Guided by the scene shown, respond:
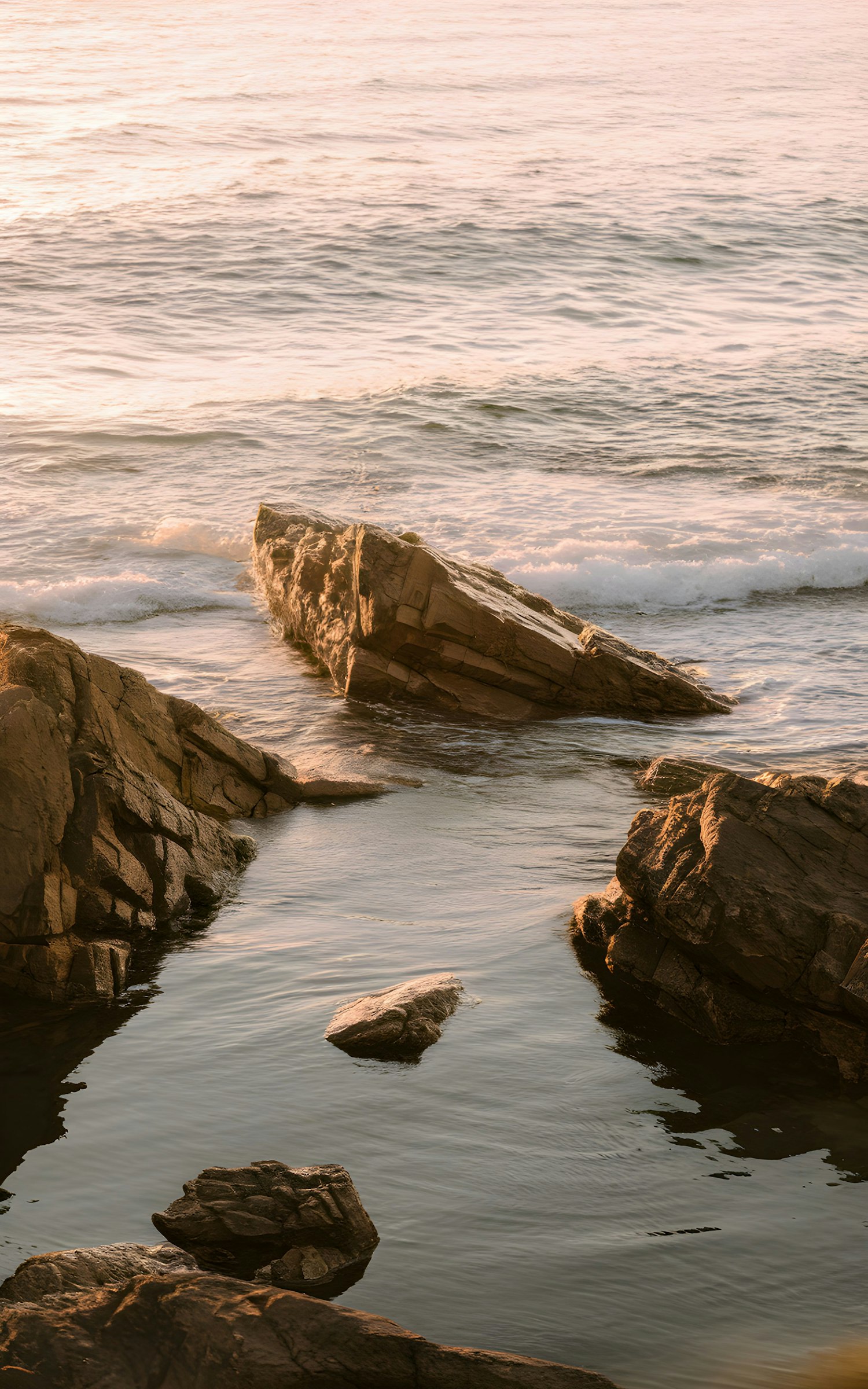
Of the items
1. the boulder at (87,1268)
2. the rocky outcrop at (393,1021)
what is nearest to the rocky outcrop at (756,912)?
the rocky outcrop at (393,1021)

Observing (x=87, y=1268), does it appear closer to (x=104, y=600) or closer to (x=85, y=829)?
(x=85, y=829)

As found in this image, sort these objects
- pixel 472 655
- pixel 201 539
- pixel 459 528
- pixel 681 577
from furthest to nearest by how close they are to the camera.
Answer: pixel 459 528
pixel 201 539
pixel 681 577
pixel 472 655

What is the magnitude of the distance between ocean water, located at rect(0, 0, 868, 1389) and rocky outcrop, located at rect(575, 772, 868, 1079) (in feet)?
0.68

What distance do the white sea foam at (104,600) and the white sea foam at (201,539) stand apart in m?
1.14

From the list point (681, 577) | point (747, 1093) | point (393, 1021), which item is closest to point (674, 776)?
point (747, 1093)

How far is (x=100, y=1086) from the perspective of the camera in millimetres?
4715

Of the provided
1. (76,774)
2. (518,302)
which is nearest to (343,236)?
(518,302)

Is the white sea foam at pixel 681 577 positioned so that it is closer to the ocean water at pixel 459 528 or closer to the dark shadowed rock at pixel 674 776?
the ocean water at pixel 459 528

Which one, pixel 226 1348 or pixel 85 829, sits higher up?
pixel 85 829

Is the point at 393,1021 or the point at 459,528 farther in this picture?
the point at 459,528

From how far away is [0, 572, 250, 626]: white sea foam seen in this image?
12078mm

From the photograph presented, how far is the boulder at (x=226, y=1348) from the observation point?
313 cm

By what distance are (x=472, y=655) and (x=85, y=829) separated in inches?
160

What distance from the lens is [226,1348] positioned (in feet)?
10.4
